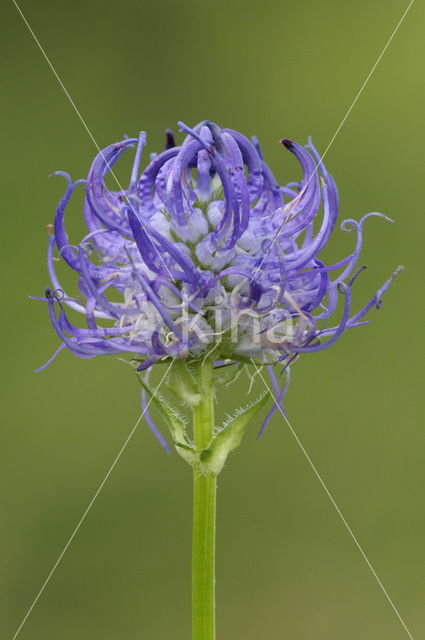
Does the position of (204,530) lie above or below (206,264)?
below

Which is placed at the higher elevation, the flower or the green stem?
the flower

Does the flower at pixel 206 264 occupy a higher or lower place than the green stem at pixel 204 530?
higher

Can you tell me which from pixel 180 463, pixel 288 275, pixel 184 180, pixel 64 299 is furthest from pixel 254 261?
pixel 180 463

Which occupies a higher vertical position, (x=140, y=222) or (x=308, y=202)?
(x=140, y=222)

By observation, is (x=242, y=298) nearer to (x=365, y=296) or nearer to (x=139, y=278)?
(x=139, y=278)
